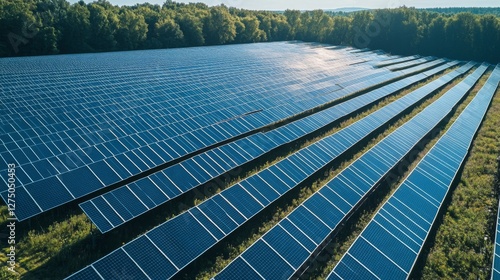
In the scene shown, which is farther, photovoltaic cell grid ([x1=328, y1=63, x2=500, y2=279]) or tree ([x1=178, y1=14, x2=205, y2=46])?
tree ([x1=178, y1=14, x2=205, y2=46])

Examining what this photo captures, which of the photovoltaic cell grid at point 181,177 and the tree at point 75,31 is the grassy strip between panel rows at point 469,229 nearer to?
the photovoltaic cell grid at point 181,177

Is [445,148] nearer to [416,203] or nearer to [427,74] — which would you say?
[416,203]

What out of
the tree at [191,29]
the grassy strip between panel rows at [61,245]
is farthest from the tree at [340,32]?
the grassy strip between panel rows at [61,245]

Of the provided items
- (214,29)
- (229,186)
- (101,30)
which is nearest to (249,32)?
(214,29)

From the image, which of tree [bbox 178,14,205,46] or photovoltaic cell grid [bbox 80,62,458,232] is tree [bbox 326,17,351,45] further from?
photovoltaic cell grid [bbox 80,62,458,232]

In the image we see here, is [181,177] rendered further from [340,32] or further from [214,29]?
[340,32]

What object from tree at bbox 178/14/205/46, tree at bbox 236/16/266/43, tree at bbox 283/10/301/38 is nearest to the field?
tree at bbox 178/14/205/46

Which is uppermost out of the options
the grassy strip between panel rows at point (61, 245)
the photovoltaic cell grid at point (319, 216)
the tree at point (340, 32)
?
the photovoltaic cell grid at point (319, 216)

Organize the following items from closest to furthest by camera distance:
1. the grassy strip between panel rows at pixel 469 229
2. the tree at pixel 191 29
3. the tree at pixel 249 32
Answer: the grassy strip between panel rows at pixel 469 229 → the tree at pixel 191 29 → the tree at pixel 249 32
